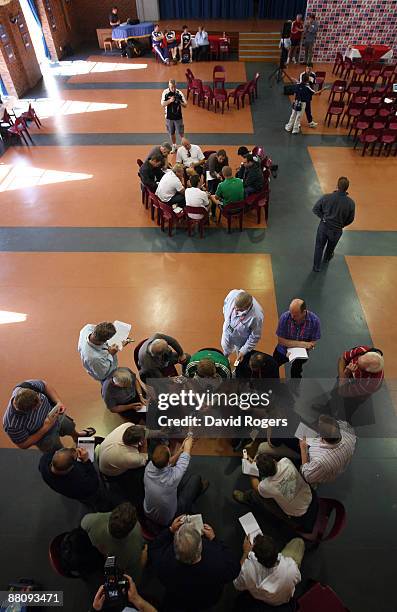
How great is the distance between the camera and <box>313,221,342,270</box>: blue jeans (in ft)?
18.5

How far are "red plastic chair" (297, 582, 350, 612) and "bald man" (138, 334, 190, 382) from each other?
2.20 meters

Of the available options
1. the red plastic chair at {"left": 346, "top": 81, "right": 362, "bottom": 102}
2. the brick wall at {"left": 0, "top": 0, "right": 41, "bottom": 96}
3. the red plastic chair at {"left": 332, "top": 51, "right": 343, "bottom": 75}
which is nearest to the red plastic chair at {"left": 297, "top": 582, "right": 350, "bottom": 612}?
the red plastic chair at {"left": 346, "top": 81, "right": 362, "bottom": 102}

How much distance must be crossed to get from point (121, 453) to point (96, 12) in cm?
1866

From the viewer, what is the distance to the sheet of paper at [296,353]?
396 cm

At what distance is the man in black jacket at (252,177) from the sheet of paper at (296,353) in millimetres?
3671

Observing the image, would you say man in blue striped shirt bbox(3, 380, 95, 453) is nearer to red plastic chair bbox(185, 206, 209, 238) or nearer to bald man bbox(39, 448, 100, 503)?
bald man bbox(39, 448, 100, 503)

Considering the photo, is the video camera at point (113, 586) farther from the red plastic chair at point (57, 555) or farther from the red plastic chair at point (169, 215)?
the red plastic chair at point (169, 215)

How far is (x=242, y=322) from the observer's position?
408cm

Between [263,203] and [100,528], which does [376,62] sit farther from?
[100,528]

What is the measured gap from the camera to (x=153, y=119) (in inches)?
417

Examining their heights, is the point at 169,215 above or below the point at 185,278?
above

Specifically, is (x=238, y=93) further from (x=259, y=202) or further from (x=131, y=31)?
(x=131, y=31)

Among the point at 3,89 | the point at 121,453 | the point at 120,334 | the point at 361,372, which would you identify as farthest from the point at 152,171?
the point at 3,89

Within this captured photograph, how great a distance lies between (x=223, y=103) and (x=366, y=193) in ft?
17.1
